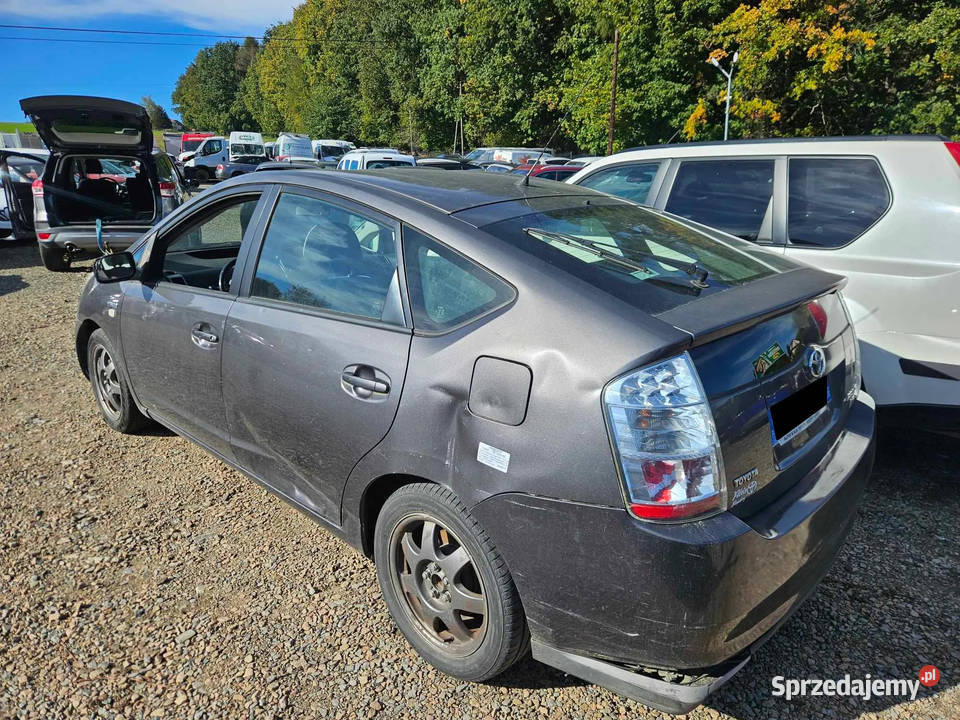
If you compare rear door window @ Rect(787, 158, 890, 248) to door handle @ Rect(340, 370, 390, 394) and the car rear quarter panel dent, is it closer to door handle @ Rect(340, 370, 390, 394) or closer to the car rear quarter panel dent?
the car rear quarter panel dent

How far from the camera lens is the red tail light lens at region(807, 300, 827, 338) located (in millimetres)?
2186

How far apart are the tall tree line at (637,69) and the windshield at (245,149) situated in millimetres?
14790

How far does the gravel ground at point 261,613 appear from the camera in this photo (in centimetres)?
217

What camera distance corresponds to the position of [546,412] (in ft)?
5.76

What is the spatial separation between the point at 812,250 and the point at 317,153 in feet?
103

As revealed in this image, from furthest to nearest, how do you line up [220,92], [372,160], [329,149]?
[220,92], [329,149], [372,160]

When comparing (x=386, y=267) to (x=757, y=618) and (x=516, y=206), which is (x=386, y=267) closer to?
(x=516, y=206)

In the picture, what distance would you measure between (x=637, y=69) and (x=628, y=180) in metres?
29.0

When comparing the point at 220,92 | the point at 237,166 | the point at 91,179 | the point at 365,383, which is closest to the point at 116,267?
the point at 365,383

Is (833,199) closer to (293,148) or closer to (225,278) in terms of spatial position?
(225,278)

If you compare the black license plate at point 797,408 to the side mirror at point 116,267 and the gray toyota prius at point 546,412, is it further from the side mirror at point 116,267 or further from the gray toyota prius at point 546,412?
the side mirror at point 116,267

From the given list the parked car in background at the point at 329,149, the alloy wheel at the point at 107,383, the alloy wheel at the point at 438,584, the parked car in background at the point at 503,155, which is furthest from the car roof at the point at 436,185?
the parked car in background at the point at 329,149

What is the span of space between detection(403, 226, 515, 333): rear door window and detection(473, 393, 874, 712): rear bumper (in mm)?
587

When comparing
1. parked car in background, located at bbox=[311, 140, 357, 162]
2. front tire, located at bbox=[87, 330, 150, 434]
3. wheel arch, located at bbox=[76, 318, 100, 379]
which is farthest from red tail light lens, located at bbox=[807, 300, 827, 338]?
parked car in background, located at bbox=[311, 140, 357, 162]
